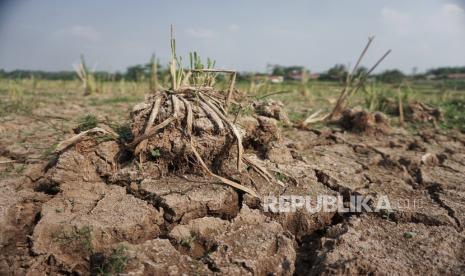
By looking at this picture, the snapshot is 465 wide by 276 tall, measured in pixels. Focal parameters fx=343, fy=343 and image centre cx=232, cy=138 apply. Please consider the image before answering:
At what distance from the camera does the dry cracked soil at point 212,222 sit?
4.53ft

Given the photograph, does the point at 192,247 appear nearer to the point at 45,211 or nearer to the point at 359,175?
the point at 45,211

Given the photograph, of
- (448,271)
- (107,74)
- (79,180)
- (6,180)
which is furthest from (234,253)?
(107,74)

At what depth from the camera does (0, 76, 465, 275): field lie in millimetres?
1392

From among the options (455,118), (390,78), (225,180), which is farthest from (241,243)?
(390,78)

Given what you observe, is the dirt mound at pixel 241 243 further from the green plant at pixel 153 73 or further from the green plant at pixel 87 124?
the green plant at pixel 153 73

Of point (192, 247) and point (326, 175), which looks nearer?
point (192, 247)

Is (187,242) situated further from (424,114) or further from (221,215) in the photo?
(424,114)

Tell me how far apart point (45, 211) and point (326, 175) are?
1567 mm

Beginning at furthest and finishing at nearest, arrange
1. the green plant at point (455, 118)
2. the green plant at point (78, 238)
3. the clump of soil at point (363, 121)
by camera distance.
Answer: the green plant at point (455, 118)
the clump of soil at point (363, 121)
the green plant at point (78, 238)

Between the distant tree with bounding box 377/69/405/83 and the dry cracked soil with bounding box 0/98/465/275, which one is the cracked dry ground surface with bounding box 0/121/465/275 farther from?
the distant tree with bounding box 377/69/405/83

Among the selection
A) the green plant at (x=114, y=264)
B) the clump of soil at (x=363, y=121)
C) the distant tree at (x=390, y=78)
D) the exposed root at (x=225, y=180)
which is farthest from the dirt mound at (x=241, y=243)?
the distant tree at (x=390, y=78)

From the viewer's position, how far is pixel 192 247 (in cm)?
150

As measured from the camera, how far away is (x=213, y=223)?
65.1 inches

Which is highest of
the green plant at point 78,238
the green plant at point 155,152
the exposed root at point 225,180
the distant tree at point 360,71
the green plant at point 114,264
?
the distant tree at point 360,71
